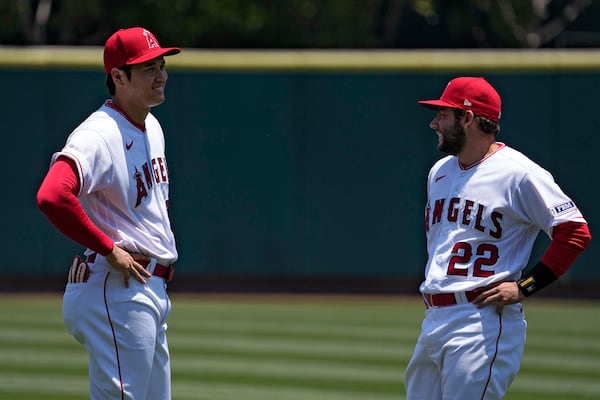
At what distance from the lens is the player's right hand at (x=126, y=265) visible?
4.46 metres

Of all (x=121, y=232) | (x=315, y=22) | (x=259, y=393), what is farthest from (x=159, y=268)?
(x=315, y=22)

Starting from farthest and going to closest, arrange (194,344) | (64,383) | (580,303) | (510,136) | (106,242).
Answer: (510,136), (580,303), (194,344), (64,383), (106,242)

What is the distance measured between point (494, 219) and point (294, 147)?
30.1ft

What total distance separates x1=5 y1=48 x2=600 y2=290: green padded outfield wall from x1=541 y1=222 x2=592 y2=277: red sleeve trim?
28.7ft

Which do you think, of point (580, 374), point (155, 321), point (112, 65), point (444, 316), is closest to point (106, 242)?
point (155, 321)

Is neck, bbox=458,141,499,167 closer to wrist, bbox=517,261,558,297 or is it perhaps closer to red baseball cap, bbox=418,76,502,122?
red baseball cap, bbox=418,76,502,122

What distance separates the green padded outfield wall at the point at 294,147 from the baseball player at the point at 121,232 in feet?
28.6

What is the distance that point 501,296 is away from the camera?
15.1 ft

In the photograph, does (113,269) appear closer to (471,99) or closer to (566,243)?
(471,99)

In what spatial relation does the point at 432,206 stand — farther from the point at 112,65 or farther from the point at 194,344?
the point at 194,344

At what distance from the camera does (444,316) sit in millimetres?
4691

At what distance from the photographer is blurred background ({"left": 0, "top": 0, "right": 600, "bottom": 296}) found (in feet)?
44.2

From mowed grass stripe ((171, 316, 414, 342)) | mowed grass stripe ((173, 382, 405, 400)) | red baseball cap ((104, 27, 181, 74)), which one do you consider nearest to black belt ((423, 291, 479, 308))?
red baseball cap ((104, 27, 181, 74))

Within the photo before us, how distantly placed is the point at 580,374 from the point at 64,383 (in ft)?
11.9
